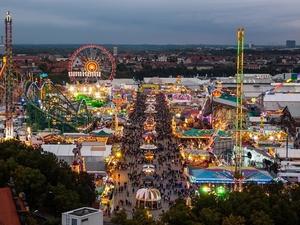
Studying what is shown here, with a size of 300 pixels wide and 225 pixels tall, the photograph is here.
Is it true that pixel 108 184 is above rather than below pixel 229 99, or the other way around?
below

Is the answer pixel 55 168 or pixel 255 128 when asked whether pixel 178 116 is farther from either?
pixel 55 168

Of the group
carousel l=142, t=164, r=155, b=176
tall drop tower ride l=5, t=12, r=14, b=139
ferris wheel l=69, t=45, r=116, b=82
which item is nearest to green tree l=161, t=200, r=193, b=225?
carousel l=142, t=164, r=155, b=176

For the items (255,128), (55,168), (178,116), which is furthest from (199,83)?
(55,168)

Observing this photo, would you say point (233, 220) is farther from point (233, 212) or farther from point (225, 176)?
point (225, 176)

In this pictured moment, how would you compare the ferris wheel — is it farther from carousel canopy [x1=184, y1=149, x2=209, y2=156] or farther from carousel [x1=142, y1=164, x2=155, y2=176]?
carousel [x1=142, y1=164, x2=155, y2=176]

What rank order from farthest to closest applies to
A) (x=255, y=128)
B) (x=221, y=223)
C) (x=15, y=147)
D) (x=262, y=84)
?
(x=262, y=84) < (x=255, y=128) < (x=15, y=147) < (x=221, y=223)

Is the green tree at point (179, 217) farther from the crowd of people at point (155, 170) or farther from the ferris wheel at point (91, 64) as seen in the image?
the ferris wheel at point (91, 64)
